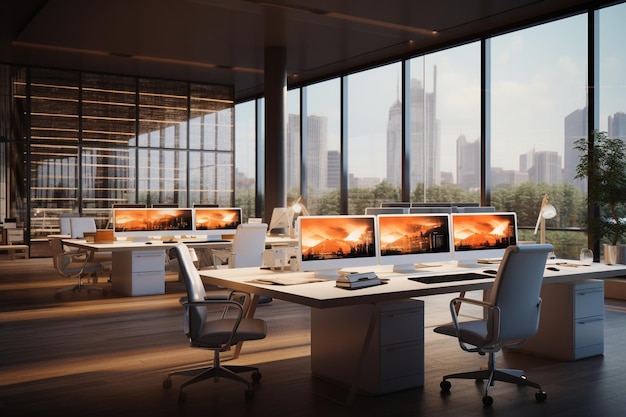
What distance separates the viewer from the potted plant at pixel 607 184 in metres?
8.00

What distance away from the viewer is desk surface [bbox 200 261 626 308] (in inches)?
160

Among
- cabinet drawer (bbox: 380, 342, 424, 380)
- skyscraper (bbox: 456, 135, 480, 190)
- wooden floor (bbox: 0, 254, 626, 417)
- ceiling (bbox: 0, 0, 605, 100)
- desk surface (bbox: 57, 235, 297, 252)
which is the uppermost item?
ceiling (bbox: 0, 0, 605, 100)

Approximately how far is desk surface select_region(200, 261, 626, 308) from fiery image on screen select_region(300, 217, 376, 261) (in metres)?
0.23

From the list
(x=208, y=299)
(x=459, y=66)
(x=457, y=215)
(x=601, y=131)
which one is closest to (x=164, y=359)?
(x=208, y=299)

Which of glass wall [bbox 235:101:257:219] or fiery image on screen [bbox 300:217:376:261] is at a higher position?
glass wall [bbox 235:101:257:219]

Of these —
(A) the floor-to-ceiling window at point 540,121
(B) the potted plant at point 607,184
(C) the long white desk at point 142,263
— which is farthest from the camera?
(A) the floor-to-ceiling window at point 540,121

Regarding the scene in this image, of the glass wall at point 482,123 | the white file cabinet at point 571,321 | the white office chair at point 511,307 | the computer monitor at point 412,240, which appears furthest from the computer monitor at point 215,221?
the white office chair at point 511,307

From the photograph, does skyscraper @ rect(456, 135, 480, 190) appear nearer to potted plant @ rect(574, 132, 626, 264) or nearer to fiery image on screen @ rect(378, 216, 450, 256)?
potted plant @ rect(574, 132, 626, 264)

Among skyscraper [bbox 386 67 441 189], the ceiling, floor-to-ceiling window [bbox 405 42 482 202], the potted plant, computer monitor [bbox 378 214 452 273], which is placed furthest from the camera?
skyscraper [bbox 386 67 441 189]

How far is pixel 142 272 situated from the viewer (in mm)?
8789

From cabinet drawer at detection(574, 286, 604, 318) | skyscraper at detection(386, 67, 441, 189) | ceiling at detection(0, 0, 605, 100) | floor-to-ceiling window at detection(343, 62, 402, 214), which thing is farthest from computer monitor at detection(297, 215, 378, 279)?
floor-to-ceiling window at detection(343, 62, 402, 214)

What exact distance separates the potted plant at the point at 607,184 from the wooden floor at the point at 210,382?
3.67 ft

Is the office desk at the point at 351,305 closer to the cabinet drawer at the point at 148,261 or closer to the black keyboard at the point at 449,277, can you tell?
the black keyboard at the point at 449,277

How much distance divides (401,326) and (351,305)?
376 millimetres
